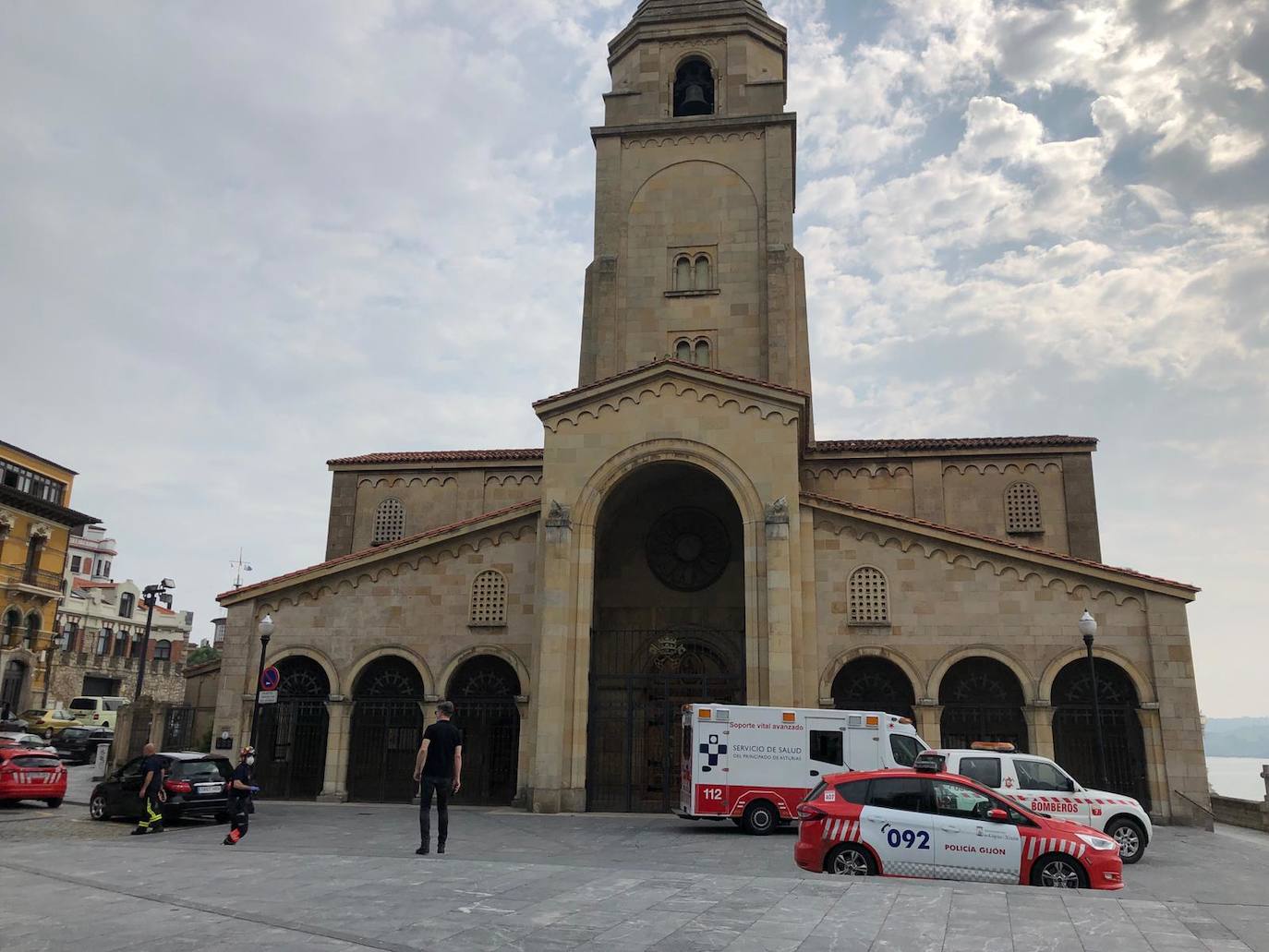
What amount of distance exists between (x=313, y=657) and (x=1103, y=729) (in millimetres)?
20670

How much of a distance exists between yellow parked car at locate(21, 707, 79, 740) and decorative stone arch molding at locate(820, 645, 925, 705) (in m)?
35.7

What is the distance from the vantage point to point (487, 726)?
84.2 ft

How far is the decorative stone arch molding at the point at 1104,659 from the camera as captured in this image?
2203 centimetres

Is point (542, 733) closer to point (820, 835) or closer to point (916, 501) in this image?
point (820, 835)

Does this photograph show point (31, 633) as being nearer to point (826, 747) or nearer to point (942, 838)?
point (826, 747)

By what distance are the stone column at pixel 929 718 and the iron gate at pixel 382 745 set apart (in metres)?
13.2

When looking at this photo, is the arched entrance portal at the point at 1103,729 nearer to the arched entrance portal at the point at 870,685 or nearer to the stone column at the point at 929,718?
the stone column at the point at 929,718

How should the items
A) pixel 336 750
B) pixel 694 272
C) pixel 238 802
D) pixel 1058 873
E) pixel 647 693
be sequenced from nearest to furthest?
pixel 1058 873 < pixel 238 802 < pixel 336 750 < pixel 647 693 < pixel 694 272

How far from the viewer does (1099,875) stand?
11422 mm

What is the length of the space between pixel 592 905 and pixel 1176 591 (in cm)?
1873

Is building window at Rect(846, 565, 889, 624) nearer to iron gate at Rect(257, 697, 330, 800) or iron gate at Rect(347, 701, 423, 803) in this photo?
iron gate at Rect(347, 701, 423, 803)

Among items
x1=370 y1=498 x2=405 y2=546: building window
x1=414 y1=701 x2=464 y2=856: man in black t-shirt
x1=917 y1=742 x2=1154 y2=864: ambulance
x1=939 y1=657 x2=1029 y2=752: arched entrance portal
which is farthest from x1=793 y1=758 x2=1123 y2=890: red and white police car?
x1=370 y1=498 x2=405 y2=546: building window

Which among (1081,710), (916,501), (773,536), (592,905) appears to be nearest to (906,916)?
(592,905)

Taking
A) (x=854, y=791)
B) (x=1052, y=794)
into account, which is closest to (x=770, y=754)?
(x=1052, y=794)
